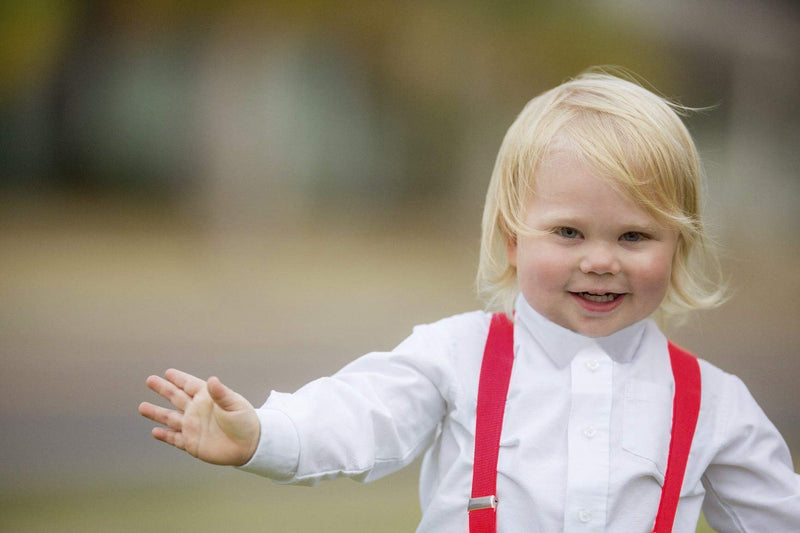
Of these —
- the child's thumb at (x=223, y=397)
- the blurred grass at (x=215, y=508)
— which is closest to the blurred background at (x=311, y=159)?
the blurred grass at (x=215, y=508)

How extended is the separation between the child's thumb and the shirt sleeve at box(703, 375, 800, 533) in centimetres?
63

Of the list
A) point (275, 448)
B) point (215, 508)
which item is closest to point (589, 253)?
point (275, 448)

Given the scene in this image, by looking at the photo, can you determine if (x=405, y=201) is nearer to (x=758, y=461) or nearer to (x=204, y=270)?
(x=204, y=270)

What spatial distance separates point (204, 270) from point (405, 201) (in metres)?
1.50

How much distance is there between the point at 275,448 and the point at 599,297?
462 millimetres

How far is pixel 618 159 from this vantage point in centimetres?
125

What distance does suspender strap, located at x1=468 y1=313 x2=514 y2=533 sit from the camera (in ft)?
4.07

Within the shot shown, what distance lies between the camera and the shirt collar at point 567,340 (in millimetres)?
1315

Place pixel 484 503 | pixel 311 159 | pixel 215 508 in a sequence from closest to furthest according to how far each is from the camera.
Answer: pixel 484 503 → pixel 215 508 → pixel 311 159

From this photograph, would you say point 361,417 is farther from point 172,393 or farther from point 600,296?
point 600,296

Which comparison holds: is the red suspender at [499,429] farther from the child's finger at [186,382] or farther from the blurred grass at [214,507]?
the blurred grass at [214,507]

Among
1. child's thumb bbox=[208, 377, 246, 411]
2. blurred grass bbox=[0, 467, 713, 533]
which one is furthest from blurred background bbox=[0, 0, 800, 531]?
child's thumb bbox=[208, 377, 246, 411]

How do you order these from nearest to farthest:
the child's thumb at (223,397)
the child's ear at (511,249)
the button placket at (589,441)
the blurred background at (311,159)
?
1. the child's thumb at (223,397)
2. the button placket at (589,441)
3. the child's ear at (511,249)
4. the blurred background at (311,159)

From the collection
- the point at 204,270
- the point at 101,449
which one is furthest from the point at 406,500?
the point at 204,270
